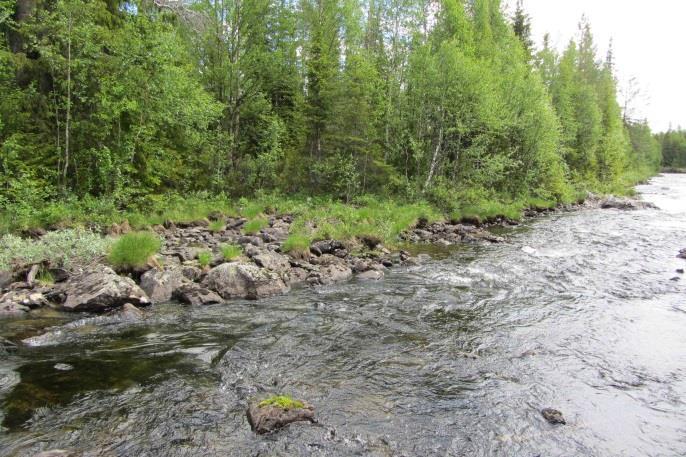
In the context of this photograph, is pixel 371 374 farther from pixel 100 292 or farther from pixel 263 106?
pixel 263 106

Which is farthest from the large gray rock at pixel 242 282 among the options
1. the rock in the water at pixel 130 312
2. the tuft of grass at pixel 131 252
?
the rock in the water at pixel 130 312

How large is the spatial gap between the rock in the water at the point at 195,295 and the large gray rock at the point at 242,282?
0.40 metres

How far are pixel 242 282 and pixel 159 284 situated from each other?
6.38 ft

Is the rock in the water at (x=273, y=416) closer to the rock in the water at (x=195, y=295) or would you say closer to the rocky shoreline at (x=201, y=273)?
the rock in the water at (x=195, y=295)

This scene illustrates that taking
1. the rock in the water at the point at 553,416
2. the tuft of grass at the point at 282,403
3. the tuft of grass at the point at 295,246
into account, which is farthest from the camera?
the tuft of grass at the point at 295,246

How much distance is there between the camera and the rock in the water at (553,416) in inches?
228

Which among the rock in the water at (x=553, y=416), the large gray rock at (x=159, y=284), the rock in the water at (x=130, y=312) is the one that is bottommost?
the rock in the water at (x=553, y=416)

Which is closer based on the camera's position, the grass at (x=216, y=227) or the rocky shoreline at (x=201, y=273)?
the rocky shoreline at (x=201, y=273)

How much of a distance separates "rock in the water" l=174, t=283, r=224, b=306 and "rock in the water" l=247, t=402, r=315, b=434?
4.99 m

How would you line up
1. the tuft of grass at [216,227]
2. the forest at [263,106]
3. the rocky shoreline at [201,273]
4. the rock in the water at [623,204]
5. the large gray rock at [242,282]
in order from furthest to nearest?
1. the rock in the water at [623,204]
2. the tuft of grass at [216,227]
3. the forest at [263,106]
4. the large gray rock at [242,282]
5. the rocky shoreline at [201,273]

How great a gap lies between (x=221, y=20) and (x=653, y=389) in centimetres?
2627

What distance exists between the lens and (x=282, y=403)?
569 cm

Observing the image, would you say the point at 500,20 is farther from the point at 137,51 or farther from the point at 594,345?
the point at 594,345

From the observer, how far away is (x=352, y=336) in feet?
28.4
